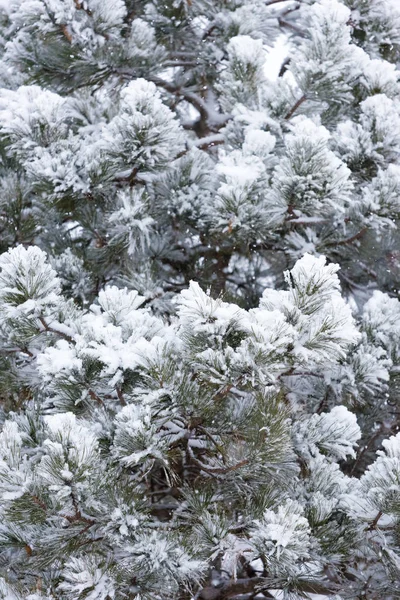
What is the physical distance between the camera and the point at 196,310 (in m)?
1.67

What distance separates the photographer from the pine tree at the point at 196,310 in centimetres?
182

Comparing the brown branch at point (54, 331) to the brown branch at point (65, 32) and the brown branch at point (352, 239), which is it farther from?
the brown branch at point (65, 32)

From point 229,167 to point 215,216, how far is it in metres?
0.18

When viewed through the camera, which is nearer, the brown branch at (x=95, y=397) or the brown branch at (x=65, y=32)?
the brown branch at (x=95, y=397)

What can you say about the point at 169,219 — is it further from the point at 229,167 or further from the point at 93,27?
the point at 93,27

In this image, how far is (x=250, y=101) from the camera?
9.66 feet

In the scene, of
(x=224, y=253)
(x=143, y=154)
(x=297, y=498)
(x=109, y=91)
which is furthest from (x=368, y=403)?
(x=109, y=91)

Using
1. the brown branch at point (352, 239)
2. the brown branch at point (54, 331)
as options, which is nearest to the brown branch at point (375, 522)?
the brown branch at point (54, 331)

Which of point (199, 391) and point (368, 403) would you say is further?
point (368, 403)

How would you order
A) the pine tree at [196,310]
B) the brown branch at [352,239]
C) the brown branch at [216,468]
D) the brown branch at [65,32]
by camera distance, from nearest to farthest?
the pine tree at [196,310], the brown branch at [216,468], the brown branch at [352,239], the brown branch at [65,32]

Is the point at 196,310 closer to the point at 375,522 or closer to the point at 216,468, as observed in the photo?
the point at 216,468

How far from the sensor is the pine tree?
1818mm

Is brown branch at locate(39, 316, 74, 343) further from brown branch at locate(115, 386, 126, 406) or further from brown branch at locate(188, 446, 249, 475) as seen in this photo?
brown branch at locate(188, 446, 249, 475)

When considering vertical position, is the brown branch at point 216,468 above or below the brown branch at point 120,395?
below
